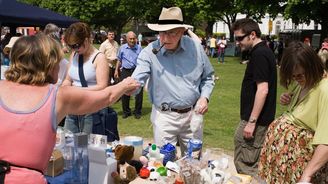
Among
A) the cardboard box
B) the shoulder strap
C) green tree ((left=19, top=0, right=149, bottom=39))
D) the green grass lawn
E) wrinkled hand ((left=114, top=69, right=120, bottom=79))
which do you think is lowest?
the green grass lawn

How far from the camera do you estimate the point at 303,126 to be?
2.55 m

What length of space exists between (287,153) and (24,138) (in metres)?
1.57

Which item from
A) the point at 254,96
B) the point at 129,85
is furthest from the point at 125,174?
the point at 254,96

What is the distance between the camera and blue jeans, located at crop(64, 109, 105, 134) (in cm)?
430

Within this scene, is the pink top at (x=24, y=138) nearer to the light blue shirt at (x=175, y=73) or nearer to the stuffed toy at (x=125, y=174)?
the stuffed toy at (x=125, y=174)

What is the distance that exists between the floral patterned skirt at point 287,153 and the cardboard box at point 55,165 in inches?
55.5

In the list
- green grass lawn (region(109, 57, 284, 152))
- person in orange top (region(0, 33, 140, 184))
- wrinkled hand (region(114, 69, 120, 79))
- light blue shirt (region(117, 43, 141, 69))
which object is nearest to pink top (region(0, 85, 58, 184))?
person in orange top (region(0, 33, 140, 184))

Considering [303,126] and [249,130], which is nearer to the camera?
[303,126]

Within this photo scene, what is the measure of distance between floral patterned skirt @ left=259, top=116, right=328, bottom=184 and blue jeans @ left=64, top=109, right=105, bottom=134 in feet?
6.75

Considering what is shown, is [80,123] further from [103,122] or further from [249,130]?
[249,130]

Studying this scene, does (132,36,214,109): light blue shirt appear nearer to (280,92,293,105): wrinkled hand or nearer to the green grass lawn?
(280,92,293,105): wrinkled hand

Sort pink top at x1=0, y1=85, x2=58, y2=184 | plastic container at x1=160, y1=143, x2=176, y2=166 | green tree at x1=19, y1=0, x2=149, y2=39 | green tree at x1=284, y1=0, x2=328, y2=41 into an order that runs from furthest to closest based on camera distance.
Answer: green tree at x1=19, y1=0, x2=149, y2=39 < green tree at x1=284, y1=0, x2=328, y2=41 < plastic container at x1=160, y1=143, x2=176, y2=166 < pink top at x1=0, y1=85, x2=58, y2=184

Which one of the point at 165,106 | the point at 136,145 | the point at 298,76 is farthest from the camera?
the point at 165,106

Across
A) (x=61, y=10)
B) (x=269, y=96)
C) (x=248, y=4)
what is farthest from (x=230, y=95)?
(x=61, y=10)
